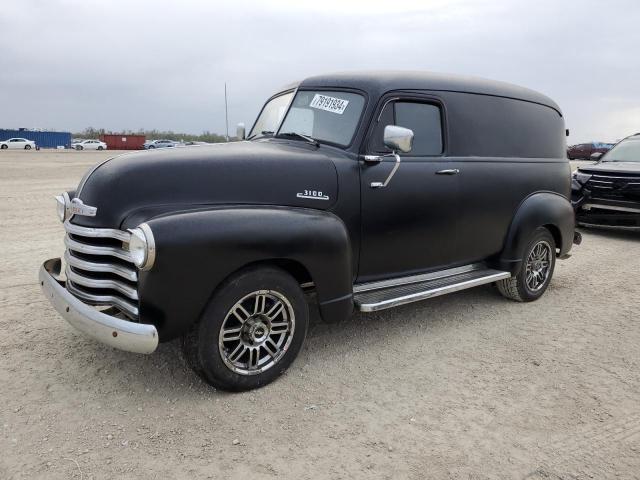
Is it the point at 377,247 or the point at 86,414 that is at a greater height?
the point at 377,247

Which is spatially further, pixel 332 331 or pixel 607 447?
pixel 332 331

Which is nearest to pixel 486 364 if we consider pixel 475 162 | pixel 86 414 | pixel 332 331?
pixel 332 331

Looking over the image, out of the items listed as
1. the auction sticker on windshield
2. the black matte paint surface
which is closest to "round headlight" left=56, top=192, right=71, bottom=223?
the black matte paint surface

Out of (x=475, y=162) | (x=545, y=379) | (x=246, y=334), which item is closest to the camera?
(x=246, y=334)

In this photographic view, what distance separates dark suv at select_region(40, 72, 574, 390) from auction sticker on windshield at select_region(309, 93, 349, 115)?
0.5 inches

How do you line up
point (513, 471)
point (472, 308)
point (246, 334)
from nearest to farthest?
1. point (513, 471)
2. point (246, 334)
3. point (472, 308)

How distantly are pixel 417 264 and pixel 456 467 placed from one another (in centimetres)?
195

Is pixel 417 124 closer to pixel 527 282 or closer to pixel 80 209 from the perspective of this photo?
pixel 527 282

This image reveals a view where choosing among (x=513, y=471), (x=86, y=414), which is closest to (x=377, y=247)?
(x=513, y=471)

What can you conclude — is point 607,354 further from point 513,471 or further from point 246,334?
point 246,334

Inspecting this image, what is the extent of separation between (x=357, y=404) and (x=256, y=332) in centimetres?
81

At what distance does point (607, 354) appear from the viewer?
165 inches

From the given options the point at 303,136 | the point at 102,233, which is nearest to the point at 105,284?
the point at 102,233

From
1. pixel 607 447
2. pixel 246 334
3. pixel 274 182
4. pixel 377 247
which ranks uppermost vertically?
pixel 274 182
